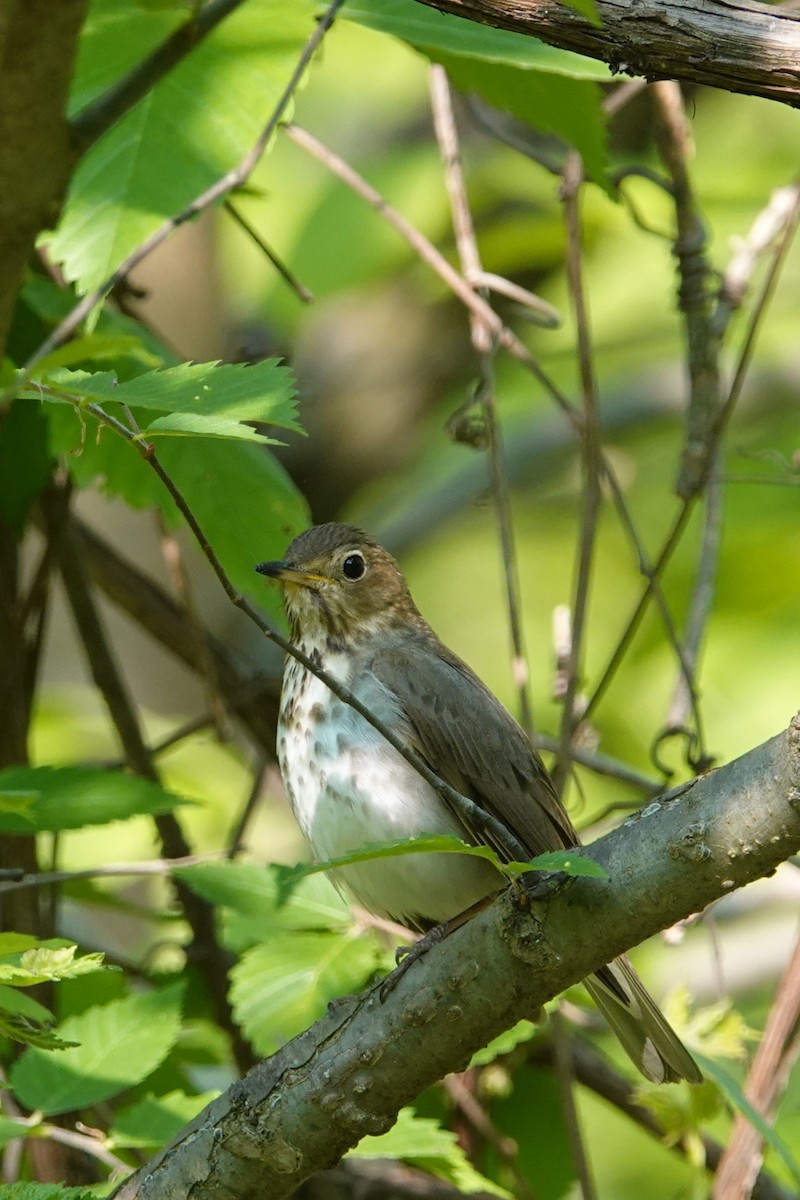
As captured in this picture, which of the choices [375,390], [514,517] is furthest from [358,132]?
[514,517]

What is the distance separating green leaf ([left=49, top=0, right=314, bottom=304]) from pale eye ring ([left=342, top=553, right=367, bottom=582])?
134cm

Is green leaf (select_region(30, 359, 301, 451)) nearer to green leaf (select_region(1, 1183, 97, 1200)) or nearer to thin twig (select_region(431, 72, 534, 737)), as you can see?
green leaf (select_region(1, 1183, 97, 1200))

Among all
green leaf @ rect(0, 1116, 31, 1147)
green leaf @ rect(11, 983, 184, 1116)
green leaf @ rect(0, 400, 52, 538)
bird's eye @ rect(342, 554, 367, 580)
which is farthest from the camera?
bird's eye @ rect(342, 554, 367, 580)

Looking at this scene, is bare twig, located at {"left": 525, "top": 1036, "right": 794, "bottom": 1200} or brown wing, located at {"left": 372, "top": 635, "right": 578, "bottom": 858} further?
bare twig, located at {"left": 525, "top": 1036, "right": 794, "bottom": 1200}

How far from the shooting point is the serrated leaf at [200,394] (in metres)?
1.73

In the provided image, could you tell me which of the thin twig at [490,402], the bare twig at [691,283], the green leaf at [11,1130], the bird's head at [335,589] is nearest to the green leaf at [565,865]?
the green leaf at [11,1130]

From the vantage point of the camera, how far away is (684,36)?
2.08 m

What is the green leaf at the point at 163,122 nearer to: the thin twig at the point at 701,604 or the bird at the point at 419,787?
the bird at the point at 419,787

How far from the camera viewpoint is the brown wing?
336 cm

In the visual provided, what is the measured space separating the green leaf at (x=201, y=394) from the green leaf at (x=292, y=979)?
139cm

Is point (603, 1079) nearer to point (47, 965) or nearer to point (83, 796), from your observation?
point (83, 796)

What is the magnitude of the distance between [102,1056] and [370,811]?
84cm

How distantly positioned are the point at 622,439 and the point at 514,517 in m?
1.18

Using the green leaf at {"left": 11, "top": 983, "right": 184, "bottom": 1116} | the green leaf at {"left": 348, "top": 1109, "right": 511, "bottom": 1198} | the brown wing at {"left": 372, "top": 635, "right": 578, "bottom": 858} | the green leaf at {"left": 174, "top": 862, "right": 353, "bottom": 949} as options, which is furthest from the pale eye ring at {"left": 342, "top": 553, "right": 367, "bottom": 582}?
the green leaf at {"left": 348, "top": 1109, "right": 511, "bottom": 1198}
